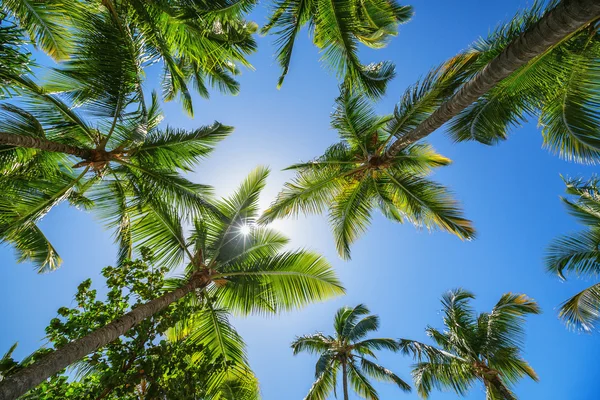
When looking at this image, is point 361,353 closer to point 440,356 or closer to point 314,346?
point 314,346

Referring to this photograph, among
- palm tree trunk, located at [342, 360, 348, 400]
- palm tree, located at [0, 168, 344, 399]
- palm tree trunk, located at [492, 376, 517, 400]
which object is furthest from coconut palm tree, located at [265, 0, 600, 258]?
palm tree trunk, located at [342, 360, 348, 400]

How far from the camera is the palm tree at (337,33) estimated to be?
6656mm

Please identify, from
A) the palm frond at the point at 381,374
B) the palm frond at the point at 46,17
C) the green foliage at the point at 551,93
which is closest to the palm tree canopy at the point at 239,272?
the palm frond at the point at 46,17

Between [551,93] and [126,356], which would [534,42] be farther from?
[126,356]

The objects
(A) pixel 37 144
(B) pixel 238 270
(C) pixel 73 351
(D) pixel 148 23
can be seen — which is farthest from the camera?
(B) pixel 238 270

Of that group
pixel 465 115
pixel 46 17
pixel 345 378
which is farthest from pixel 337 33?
pixel 345 378

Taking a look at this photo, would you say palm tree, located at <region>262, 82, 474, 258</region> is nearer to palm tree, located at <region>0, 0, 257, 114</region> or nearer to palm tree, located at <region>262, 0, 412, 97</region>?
palm tree, located at <region>262, 0, 412, 97</region>

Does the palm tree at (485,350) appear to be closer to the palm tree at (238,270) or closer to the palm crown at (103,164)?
the palm tree at (238,270)

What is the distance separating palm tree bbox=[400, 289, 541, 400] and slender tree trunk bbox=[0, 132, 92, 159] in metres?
10.7

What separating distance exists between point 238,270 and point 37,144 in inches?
177

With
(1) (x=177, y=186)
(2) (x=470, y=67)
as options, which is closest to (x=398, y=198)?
(2) (x=470, y=67)

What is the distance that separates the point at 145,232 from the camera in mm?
7082

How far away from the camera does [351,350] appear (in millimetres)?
13492

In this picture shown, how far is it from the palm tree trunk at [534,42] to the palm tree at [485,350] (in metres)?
8.20
